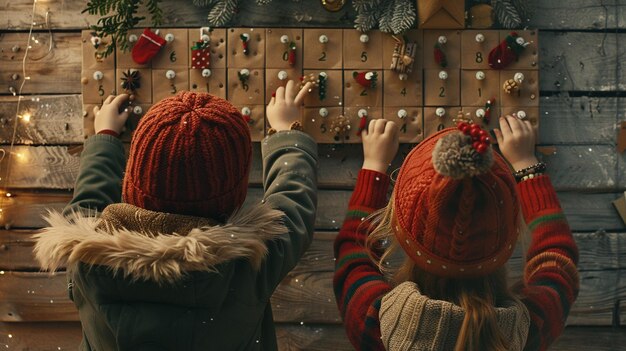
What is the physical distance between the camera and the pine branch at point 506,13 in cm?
210

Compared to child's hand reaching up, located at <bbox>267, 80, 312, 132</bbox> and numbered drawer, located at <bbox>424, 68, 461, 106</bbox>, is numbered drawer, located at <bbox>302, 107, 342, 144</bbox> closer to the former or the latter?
child's hand reaching up, located at <bbox>267, 80, 312, 132</bbox>

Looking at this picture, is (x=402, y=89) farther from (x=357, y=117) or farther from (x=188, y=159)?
(x=188, y=159)

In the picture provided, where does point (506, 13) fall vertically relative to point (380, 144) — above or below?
above

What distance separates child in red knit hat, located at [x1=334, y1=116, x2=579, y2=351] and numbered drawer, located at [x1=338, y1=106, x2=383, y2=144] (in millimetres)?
284

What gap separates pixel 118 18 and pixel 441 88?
2.95 ft

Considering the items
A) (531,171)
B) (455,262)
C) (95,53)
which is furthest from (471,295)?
(95,53)

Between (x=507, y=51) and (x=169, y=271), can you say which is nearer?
(x=169, y=271)

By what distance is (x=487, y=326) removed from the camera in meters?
1.48

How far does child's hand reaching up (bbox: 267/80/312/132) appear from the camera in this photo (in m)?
2.01

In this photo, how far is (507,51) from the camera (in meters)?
2.08

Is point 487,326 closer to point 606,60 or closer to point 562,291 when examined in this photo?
point 562,291

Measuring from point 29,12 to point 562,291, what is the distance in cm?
163

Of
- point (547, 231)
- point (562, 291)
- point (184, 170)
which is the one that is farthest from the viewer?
point (547, 231)

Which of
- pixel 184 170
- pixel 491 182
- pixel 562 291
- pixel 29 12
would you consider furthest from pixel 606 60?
pixel 29 12
